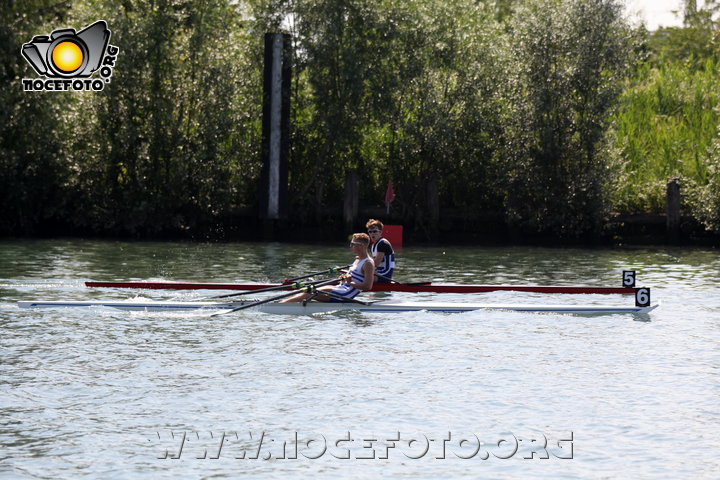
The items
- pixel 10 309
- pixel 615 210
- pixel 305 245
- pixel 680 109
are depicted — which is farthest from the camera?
pixel 680 109

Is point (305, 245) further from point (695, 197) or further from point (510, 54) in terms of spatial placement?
point (695, 197)

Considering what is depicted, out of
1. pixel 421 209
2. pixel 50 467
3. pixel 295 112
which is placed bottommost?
pixel 50 467

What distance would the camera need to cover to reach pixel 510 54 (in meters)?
34.4

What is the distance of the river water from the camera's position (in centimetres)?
901

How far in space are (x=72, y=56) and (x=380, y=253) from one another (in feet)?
58.3

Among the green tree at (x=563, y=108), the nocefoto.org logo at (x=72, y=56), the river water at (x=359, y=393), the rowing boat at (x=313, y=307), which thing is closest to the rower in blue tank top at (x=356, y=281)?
the rowing boat at (x=313, y=307)

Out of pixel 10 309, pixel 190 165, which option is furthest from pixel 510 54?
pixel 10 309

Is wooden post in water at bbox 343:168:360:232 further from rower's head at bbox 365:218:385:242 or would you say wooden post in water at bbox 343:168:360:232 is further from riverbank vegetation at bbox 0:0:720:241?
rower's head at bbox 365:218:385:242

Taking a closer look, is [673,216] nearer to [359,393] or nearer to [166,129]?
[166,129]

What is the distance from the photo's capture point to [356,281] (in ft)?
55.5

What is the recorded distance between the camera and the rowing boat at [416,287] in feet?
61.7

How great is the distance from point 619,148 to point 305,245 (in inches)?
428

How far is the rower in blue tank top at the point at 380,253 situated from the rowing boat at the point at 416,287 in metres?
0.18

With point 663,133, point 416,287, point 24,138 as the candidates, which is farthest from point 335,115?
point 416,287
